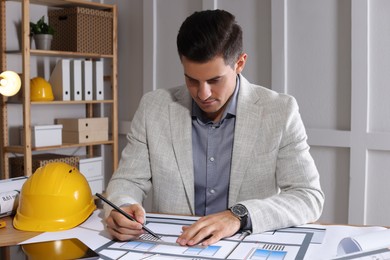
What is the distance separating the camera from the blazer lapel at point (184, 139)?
1929mm

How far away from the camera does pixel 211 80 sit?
1.77 metres

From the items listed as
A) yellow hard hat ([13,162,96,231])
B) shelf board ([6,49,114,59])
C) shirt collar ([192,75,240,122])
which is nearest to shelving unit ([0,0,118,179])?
shelf board ([6,49,114,59])

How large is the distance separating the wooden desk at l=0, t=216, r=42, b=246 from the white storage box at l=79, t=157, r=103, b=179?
2386mm

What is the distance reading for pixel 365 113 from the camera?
10.5ft

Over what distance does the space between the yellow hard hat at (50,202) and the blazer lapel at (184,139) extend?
42 cm

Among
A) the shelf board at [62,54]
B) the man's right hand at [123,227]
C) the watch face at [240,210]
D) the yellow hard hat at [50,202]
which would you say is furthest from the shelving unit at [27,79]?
the watch face at [240,210]

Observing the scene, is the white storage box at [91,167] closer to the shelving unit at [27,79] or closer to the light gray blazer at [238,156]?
the shelving unit at [27,79]

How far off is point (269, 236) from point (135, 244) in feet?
1.27

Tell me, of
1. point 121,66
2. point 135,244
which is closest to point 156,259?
point 135,244

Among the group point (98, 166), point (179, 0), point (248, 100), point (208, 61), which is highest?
point (179, 0)

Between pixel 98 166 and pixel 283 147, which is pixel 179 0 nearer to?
pixel 98 166

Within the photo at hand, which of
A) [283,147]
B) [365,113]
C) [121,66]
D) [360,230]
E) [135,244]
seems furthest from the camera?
[121,66]

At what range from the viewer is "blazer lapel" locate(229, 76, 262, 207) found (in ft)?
6.22

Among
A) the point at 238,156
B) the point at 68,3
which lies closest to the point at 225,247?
the point at 238,156
